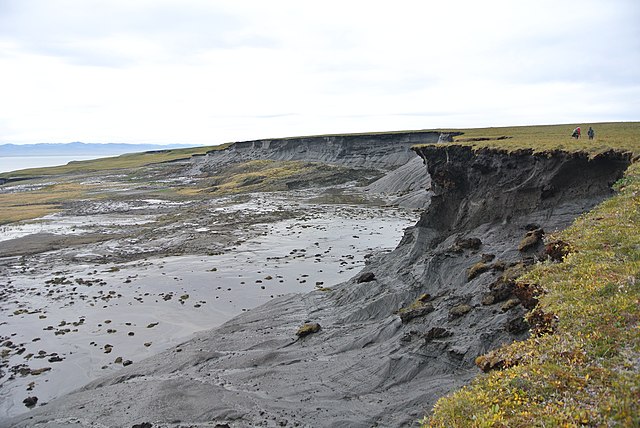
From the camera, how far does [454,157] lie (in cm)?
Answer: 2222

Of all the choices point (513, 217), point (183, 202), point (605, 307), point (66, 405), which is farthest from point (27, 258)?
point (605, 307)

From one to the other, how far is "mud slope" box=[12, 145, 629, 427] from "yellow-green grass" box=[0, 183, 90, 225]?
4631cm

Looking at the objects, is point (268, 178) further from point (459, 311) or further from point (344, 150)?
point (459, 311)

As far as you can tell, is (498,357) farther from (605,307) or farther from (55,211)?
(55,211)

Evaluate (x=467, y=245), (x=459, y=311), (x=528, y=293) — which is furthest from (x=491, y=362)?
(x=467, y=245)

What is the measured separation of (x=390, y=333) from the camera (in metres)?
14.6

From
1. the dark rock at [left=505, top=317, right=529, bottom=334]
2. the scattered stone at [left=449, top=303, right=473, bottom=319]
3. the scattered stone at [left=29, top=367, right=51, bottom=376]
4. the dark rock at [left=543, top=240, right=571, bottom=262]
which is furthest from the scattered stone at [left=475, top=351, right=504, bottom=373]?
the scattered stone at [left=29, top=367, right=51, bottom=376]

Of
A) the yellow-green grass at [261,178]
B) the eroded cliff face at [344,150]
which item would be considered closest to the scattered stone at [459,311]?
the yellow-green grass at [261,178]

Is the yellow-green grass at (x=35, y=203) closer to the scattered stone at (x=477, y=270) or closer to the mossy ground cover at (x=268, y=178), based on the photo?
the mossy ground cover at (x=268, y=178)

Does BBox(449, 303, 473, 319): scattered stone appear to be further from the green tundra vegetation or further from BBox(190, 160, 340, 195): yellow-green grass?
BBox(190, 160, 340, 195): yellow-green grass

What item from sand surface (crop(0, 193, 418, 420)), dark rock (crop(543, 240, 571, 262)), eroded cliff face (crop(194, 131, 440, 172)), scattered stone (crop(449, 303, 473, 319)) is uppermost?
eroded cliff face (crop(194, 131, 440, 172))

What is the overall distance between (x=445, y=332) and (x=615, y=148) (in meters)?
9.51

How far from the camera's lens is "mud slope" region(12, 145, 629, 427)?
37.9ft

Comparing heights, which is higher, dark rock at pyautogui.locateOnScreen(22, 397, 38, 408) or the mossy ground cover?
the mossy ground cover
